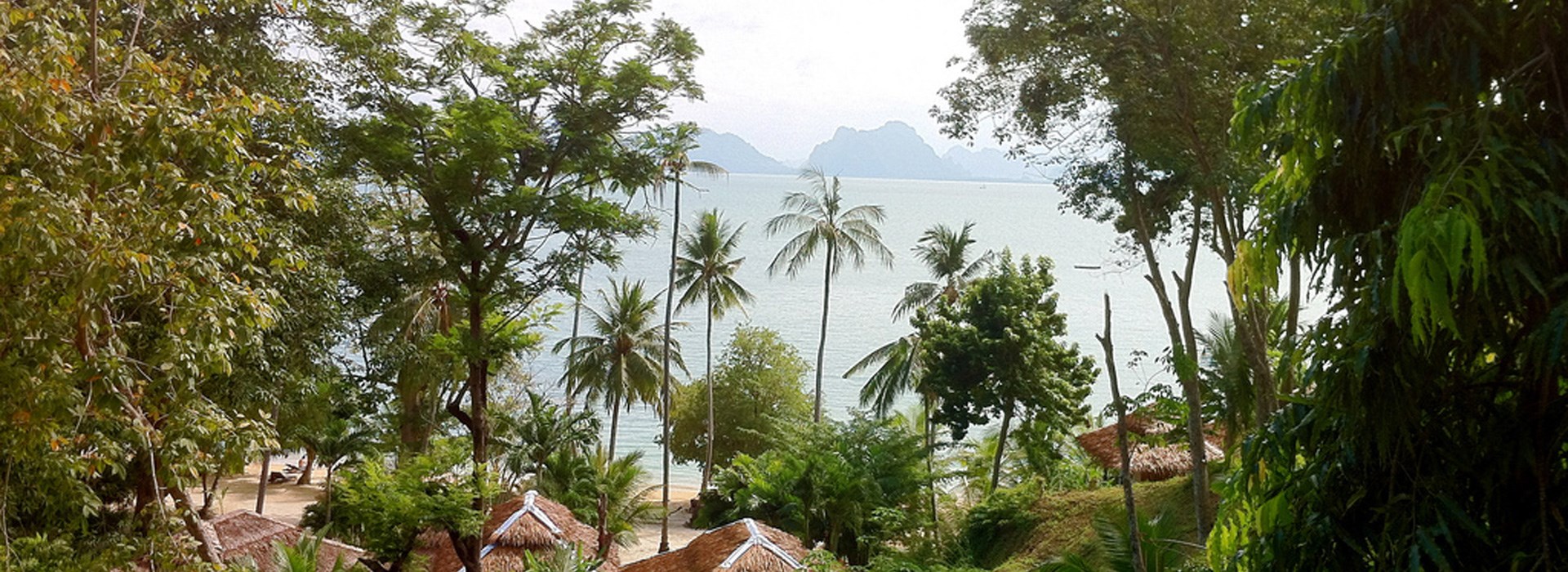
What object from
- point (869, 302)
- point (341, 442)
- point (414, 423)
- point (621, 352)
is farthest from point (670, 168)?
point (869, 302)

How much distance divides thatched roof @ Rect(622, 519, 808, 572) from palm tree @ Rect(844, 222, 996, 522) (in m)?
8.52

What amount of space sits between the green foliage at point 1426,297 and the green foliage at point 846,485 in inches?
449

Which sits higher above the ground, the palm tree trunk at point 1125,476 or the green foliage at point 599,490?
the palm tree trunk at point 1125,476

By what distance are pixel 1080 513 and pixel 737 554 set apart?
4397 mm

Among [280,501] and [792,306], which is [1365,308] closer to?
[280,501]

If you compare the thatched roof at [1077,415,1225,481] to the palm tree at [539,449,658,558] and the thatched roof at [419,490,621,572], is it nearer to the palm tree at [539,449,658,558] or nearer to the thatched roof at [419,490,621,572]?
the palm tree at [539,449,658,558]

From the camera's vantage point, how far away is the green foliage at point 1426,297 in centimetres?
236

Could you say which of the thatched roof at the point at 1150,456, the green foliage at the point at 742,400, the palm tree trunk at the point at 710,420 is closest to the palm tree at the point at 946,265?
the palm tree trunk at the point at 710,420

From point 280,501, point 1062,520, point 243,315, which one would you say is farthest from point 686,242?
point 243,315

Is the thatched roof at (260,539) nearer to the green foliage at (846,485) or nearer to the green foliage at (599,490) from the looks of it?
the green foliage at (599,490)

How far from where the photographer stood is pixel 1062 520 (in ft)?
43.5

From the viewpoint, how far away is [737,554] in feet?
37.9

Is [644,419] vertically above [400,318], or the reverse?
[400,318]

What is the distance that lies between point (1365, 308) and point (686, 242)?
71.2 feet
